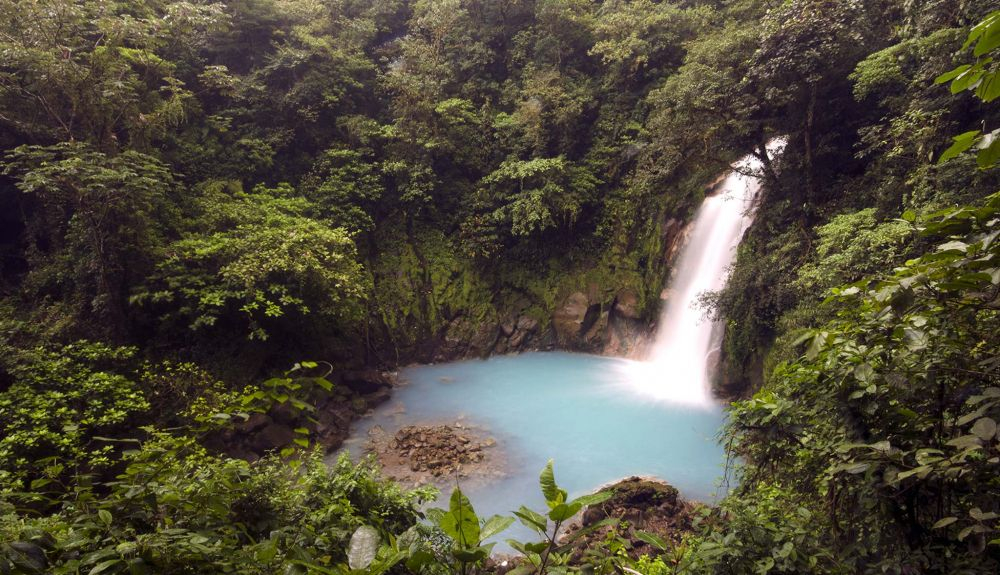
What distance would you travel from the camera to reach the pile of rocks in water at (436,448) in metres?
7.92

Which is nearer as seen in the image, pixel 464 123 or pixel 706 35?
pixel 706 35

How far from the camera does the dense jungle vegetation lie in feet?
5.25

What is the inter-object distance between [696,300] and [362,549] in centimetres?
983

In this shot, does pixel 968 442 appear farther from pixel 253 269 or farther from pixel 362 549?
pixel 253 269

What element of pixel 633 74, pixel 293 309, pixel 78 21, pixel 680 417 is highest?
pixel 633 74

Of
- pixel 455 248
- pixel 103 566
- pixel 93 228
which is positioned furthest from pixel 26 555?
pixel 455 248

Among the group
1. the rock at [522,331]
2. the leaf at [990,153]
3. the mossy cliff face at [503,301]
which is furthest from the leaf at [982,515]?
the rock at [522,331]

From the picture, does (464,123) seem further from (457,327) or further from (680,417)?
(680,417)

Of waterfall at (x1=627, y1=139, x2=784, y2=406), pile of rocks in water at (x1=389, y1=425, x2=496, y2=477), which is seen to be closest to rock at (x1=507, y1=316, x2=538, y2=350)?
waterfall at (x1=627, y1=139, x2=784, y2=406)

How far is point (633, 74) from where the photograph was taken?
12492 millimetres

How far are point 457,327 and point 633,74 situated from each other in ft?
27.2

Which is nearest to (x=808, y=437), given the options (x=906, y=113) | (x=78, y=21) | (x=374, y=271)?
(x=906, y=113)

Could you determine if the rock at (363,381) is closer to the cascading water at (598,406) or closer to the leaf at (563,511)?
the cascading water at (598,406)

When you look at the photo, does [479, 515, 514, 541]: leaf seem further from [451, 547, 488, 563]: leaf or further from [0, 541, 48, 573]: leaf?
[0, 541, 48, 573]: leaf
